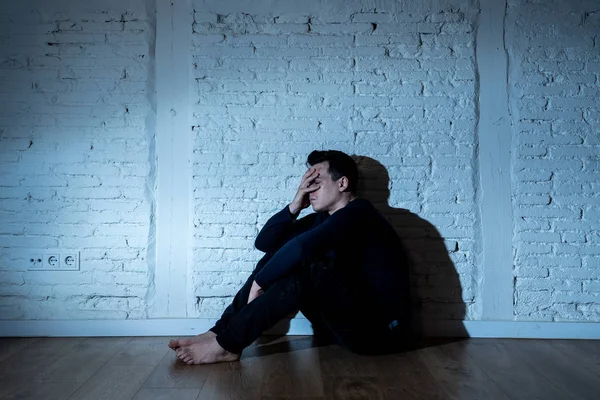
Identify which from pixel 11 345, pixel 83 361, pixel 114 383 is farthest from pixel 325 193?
pixel 11 345

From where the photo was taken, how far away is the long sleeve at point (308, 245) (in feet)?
6.90

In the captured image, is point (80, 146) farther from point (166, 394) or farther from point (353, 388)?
point (353, 388)

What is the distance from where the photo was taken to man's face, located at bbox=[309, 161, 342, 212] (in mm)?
2436

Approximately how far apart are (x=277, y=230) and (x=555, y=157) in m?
1.61

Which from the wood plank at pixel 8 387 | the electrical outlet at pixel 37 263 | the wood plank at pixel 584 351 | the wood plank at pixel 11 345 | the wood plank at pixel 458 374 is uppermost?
the electrical outlet at pixel 37 263

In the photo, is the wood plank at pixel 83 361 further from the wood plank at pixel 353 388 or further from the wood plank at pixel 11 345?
the wood plank at pixel 353 388

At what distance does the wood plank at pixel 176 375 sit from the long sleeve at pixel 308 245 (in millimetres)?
457

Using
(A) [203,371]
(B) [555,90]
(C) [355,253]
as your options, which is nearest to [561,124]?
(B) [555,90]

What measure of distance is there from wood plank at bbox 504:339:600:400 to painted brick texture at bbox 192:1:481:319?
0.33 m

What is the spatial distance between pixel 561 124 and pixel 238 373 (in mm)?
2184

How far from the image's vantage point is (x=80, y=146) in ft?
8.86

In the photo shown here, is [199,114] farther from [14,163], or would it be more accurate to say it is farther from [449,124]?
[449,124]

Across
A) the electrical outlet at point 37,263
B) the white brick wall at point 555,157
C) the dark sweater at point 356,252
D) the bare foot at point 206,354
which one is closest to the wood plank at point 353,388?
the dark sweater at point 356,252

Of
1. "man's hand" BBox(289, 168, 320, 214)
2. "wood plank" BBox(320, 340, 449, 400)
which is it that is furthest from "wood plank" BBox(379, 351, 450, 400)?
"man's hand" BBox(289, 168, 320, 214)
